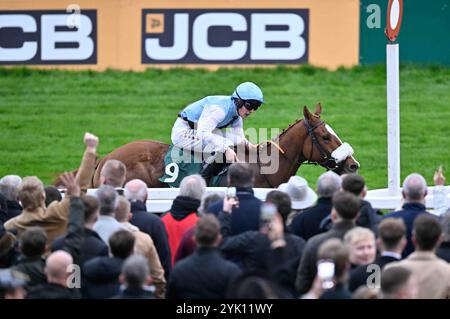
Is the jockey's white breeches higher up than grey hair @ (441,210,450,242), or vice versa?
the jockey's white breeches

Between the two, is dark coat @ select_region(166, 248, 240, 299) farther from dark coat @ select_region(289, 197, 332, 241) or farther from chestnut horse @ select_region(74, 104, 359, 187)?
chestnut horse @ select_region(74, 104, 359, 187)

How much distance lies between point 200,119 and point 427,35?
24.4 ft

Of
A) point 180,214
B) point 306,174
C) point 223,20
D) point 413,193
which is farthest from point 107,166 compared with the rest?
point 223,20

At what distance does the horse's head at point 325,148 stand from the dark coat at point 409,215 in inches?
125

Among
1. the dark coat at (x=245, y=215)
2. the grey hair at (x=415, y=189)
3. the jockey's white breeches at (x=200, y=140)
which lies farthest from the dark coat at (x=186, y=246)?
the jockey's white breeches at (x=200, y=140)

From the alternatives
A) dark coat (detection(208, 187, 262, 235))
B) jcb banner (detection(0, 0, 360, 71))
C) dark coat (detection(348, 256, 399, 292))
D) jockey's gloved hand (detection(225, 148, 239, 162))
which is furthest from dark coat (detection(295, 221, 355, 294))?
jcb banner (detection(0, 0, 360, 71))

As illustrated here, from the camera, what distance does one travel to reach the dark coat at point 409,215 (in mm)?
9164

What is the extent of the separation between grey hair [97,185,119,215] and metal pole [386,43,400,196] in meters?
3.23

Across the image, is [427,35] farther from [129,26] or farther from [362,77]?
[129,26]

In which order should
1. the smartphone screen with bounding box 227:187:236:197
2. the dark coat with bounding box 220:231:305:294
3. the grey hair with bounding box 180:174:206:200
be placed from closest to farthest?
the dark coat with bounding box 220:231:305:294, the smartphone screen with bounding box 227:187:236:197, the grey hair with bounding box 180:174:206:200

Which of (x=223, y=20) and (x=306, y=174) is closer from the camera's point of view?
(x=306, y=174)

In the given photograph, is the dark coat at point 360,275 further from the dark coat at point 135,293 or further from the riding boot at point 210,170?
the riding boot at point 210,170

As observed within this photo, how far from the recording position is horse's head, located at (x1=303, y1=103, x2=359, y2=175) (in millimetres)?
12477

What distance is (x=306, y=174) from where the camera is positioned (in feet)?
55.9
